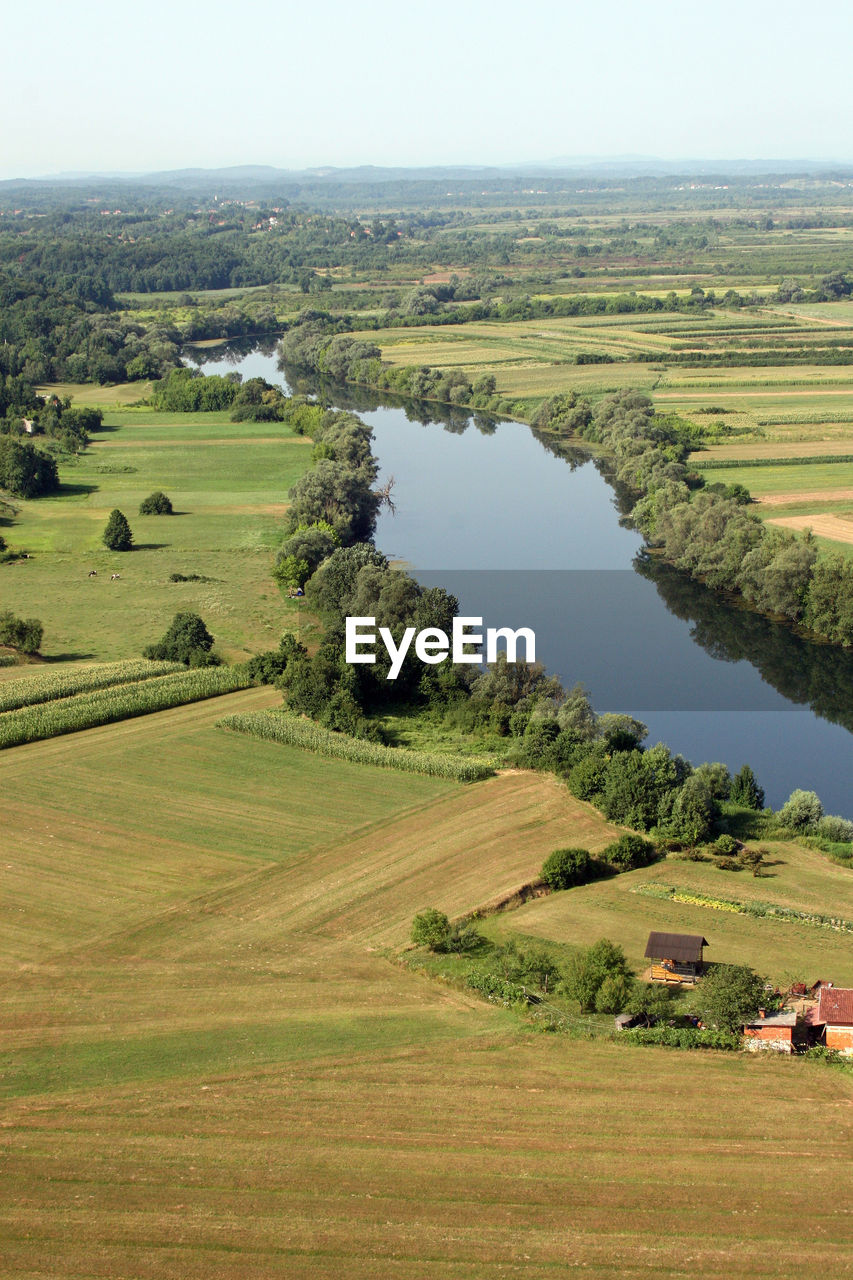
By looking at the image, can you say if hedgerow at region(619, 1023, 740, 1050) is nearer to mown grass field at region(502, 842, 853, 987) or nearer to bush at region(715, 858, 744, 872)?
mown grass field at region(502, 842, 853, 987)

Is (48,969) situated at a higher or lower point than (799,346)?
lower

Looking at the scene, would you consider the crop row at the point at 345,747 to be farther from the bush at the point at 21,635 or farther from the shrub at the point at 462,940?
the bush at the point at 21,635

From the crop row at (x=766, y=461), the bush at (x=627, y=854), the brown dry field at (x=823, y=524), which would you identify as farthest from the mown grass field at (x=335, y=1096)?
the crop row at (x=766, y=461)

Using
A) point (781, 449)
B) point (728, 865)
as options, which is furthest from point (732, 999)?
point (781, 449)

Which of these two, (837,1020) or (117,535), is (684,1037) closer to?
(837,1020)

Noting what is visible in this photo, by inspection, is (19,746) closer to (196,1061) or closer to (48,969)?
(48,969)

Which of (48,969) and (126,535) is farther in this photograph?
(126,535)

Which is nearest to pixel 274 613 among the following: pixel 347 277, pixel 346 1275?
pixel 346 1275
